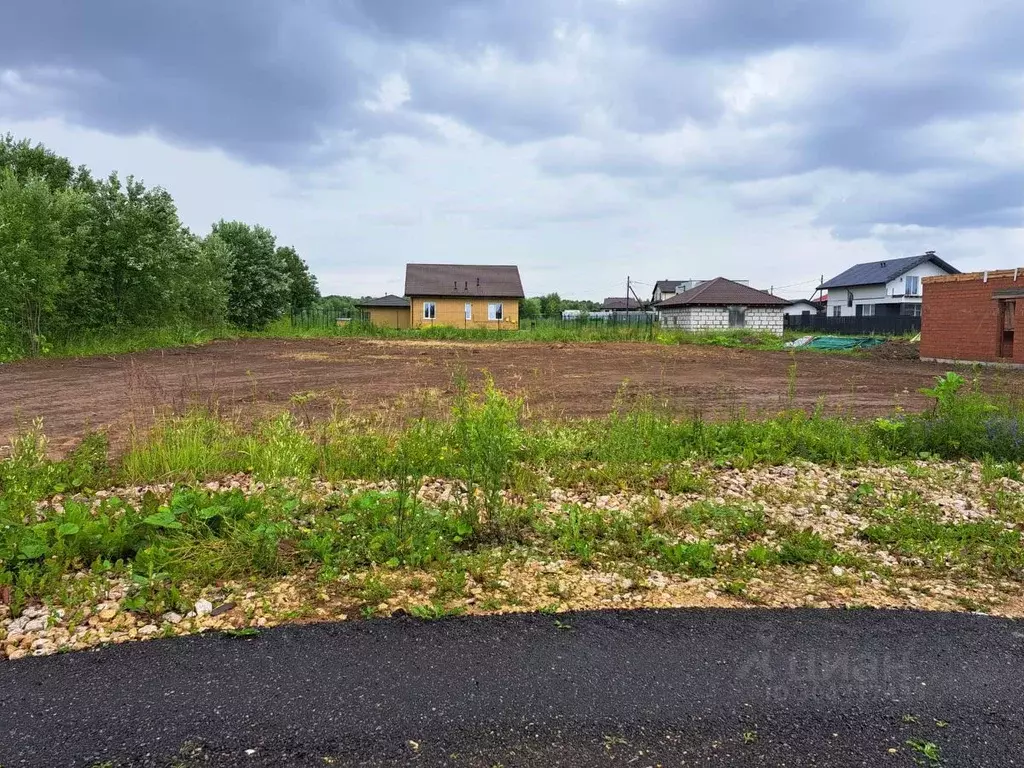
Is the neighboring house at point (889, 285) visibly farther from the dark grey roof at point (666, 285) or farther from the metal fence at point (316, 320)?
the metal fence at point (316, 320)

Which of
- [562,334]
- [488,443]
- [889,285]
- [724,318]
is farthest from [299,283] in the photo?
[488,443]

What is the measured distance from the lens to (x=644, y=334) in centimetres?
3281

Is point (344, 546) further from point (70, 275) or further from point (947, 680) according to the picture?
point (70, 275)

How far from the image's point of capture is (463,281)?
46.0 m

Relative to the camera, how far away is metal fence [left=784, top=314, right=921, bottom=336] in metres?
39.9

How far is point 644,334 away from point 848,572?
29728mm

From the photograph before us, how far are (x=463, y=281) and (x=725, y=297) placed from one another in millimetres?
17378

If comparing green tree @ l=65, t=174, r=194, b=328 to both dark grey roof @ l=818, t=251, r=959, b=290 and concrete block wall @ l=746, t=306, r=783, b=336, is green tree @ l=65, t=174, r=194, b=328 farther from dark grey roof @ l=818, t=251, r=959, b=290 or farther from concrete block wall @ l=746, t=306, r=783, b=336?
dark grey roof @ l=818, t=251, r=959, b=290

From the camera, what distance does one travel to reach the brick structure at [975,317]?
61.1 feet

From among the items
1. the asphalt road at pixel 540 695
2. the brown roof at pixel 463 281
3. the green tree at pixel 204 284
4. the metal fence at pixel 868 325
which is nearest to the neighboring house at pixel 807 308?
the metal fence at pixel 868 325

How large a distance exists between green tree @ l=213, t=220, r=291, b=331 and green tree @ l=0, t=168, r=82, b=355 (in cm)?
1829

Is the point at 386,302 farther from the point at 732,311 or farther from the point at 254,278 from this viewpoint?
the point at 732,311

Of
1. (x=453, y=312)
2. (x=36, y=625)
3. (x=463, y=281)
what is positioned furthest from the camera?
(x=463, y=281)

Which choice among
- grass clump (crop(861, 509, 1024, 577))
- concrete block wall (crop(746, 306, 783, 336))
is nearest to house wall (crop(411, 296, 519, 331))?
concrete block wall (crop(746, 306, 783, 336))
